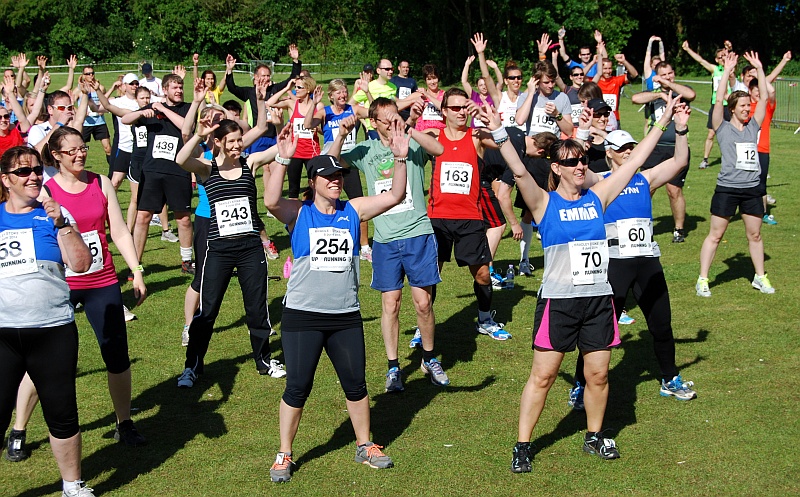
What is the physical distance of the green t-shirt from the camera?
7.79 metres

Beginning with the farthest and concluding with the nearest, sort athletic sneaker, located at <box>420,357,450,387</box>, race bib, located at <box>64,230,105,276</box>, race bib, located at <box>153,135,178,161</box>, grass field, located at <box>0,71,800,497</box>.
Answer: race bib, located at <box>153,135,178,161</box>
athletic sneaker, located at <box>420,357,450,387</box>
race bib, located at <box>64,230,105,276</box>
grass field, located at <box>0,71,800,497</box>

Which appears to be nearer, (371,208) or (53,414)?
(53,414)

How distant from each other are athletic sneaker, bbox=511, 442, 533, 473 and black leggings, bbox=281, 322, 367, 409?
3.58 ft

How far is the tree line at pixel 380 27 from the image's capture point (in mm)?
44969

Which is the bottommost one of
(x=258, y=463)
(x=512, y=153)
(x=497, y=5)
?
(x=258, y=463)

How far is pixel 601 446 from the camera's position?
20.8ft

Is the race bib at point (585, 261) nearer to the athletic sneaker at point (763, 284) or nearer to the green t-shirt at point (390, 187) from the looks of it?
the green t-shirt at point (390, 187)

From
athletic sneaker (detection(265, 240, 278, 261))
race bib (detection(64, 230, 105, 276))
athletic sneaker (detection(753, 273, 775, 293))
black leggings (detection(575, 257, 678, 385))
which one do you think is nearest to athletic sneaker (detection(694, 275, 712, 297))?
athletic sneaker (detection(753, 273, 775, 293))

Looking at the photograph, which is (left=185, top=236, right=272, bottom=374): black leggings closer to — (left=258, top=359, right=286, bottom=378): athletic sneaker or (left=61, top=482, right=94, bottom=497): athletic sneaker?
(left=258, top=359, right=286, bottom=378): athletic sneaker

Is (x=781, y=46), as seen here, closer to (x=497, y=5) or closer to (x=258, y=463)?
(x=497, y=5)

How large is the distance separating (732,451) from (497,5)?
4055 centimetres

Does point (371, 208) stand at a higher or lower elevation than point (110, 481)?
higher

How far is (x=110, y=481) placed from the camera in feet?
20.1

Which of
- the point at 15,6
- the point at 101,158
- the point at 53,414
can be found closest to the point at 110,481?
the point at 53,414
